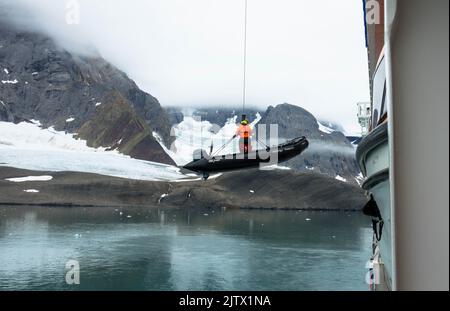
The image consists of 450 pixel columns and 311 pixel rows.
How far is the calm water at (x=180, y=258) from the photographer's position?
28.4 meters

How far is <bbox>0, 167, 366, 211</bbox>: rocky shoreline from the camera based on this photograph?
359 ft

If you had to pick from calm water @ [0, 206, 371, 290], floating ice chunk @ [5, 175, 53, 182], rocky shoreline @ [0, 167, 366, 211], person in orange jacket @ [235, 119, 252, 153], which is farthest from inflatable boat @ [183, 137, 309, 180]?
floating ice chunk @ [5, 175, 53, 182]

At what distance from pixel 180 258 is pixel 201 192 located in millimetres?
70716

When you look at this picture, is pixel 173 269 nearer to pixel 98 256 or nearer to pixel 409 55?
pixel 98 256

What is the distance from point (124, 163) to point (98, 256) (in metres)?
135

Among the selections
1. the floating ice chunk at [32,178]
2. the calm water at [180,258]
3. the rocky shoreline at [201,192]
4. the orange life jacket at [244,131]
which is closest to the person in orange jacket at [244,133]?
the orange life jacket at [244,131]

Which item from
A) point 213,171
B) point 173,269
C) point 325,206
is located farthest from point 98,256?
point 325,206

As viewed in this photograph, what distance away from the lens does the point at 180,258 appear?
38.8 meters

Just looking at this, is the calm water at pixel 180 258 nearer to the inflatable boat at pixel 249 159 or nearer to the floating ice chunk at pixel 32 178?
the inflatable boat at pixel 249 159

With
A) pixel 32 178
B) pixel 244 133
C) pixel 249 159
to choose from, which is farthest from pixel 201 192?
pixel 244 133

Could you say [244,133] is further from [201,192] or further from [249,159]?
[201,192]

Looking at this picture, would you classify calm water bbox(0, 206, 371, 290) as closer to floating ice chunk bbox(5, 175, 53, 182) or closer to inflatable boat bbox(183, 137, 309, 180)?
inflatable boat bbox(183, 137, 309, 180)

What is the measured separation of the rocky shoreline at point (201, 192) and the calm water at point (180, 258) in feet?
157

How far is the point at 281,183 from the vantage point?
119m
